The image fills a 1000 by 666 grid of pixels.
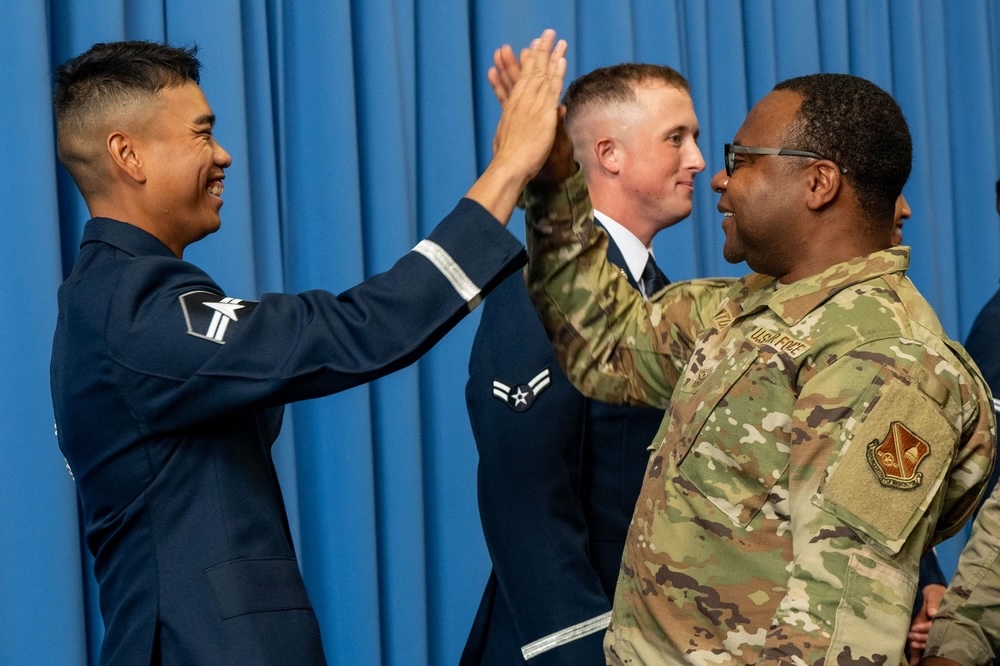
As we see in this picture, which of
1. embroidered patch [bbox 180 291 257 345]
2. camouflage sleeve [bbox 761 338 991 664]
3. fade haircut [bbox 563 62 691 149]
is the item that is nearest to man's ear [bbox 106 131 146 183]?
embroidered patch [bbox 180 291 257 345]

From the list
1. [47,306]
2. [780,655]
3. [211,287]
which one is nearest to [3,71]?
[47,306]

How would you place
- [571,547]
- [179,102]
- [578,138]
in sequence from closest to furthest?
[179,102] → [571,547] → [578,138]

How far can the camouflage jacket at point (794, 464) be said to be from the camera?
118cm

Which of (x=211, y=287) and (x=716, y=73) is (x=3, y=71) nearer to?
(x=211, y=287)

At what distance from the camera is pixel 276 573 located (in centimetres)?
142

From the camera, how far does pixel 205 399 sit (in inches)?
52.3

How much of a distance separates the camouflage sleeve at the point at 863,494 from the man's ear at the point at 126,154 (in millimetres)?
835

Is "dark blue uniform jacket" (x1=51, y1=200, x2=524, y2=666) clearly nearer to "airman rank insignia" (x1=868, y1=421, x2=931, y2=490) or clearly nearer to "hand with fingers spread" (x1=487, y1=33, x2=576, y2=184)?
"hand with fingers spread" (x1=487, y1=33, x2=576, y2=184)

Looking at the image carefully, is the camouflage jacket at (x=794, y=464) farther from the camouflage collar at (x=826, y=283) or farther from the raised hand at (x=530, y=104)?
the raised hand at (x=530, y=104)

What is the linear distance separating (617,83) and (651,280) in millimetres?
397

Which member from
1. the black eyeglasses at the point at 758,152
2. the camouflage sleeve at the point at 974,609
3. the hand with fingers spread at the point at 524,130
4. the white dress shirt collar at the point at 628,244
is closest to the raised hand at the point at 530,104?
the hand with fingers spread at the point at 524,130

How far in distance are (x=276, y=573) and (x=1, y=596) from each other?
823 millimetres

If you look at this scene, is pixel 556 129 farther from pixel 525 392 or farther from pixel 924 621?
pixel 924 621

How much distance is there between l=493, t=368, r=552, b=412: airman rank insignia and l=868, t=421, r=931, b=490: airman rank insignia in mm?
706
